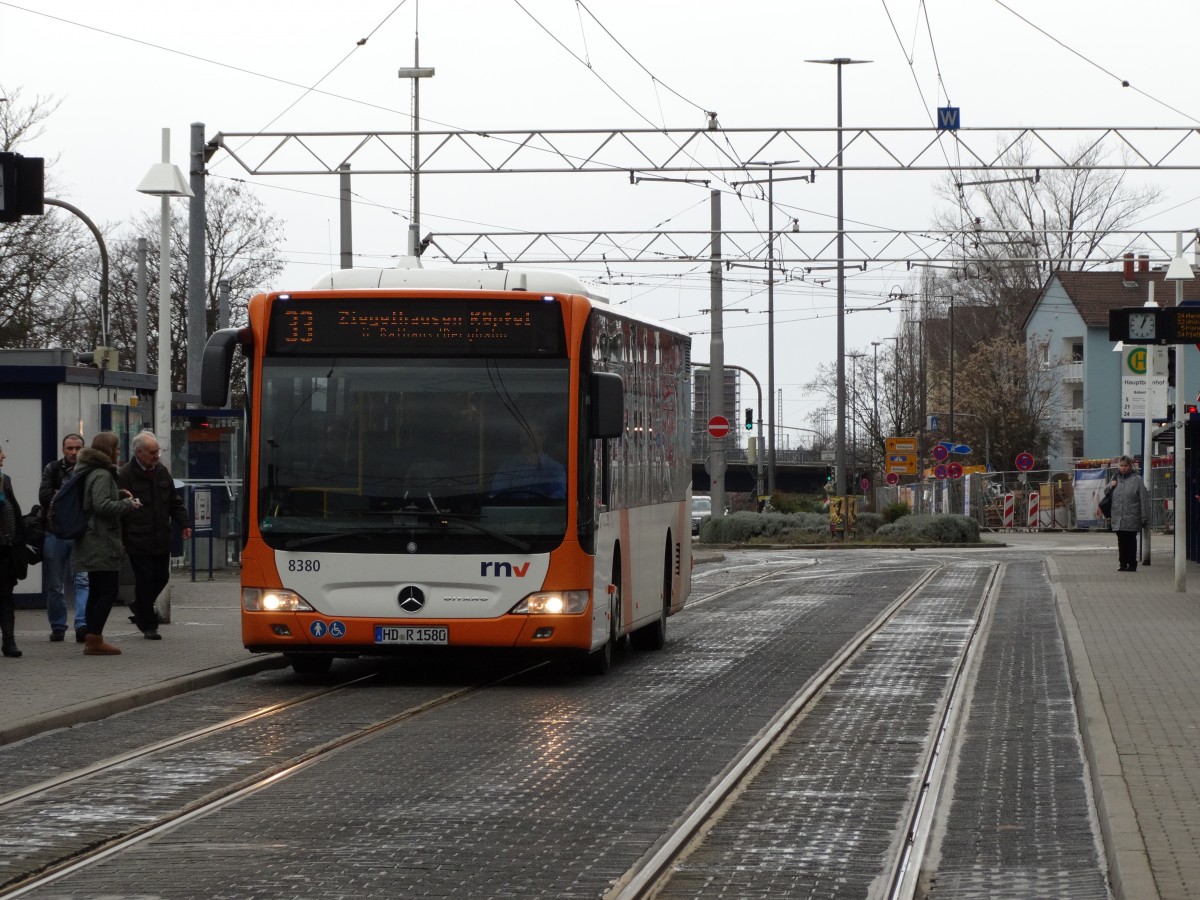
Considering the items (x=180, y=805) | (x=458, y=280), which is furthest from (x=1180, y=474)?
(x=180, y=805)

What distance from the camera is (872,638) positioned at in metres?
18.7

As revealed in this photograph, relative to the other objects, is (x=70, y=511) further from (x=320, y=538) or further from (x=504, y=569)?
(x=504, y=569)

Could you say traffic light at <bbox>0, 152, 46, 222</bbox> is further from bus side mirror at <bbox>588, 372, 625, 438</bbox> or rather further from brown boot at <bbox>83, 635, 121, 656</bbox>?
bus side mirror at <bbox>588, 372, 625, 438</bbox>

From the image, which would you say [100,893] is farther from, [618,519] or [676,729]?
[618,519]

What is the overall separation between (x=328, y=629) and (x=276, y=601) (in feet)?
1.34

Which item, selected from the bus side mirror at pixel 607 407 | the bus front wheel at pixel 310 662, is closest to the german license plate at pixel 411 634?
the bus front wheel at pixel 310 662

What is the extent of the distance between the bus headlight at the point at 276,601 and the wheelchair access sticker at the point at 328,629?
0.12 m

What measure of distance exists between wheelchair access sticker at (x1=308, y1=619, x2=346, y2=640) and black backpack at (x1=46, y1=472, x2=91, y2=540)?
2585mm

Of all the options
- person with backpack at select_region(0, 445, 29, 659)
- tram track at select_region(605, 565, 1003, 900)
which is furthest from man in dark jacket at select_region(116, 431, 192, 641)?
tram track at select_region(605, 565, 1003, 900)

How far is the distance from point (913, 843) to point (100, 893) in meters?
3.12

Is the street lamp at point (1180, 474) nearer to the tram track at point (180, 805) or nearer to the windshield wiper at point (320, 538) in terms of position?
the tram track at point (180, 805)

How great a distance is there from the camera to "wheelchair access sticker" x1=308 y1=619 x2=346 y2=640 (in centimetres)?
1349

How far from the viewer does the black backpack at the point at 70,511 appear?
1505 centimetres

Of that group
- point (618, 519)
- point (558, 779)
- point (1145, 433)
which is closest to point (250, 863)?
point (558, 779)
